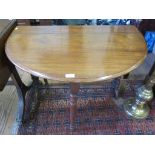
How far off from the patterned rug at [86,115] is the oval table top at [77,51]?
650 mm

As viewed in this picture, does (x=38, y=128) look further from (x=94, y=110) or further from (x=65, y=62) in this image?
(x=65, y=62)

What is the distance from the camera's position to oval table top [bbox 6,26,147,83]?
3.11ft

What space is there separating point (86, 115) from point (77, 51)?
67cm

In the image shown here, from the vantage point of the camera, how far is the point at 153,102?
5.57 feet

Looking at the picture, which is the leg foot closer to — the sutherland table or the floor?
the floor

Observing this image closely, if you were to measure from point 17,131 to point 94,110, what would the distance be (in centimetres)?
66

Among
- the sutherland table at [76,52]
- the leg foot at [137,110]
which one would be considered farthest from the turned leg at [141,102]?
the sutherland table at [76,52]

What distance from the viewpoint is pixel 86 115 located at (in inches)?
61.6

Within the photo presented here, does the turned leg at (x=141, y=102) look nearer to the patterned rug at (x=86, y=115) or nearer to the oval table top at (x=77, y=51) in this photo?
the patterned rug at (x=86, y=115)

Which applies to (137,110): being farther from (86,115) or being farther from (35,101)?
(35,101)

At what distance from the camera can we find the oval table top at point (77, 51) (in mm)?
949

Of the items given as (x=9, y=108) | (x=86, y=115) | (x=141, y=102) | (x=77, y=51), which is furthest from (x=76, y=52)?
(x=9, y=108)
